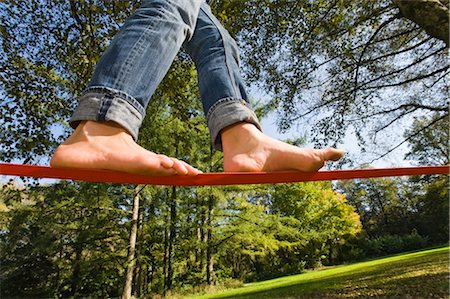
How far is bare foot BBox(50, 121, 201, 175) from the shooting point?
2.83ft

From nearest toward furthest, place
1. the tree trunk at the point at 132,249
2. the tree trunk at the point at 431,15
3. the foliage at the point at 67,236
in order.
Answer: the tree trunk at the point at 431,15
the tree trunk at the point at 132,249
the foliage at the point at 67,236

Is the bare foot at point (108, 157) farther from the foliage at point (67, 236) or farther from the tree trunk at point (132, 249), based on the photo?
the foliage at point (67, 236)

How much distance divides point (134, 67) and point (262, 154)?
0.48 meters

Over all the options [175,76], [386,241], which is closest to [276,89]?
[175,76]

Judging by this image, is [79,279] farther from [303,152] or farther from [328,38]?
[303,152]

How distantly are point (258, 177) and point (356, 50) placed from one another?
21.7ft

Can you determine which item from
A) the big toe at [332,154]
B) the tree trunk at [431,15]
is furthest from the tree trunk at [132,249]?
the big toe at [332,154]

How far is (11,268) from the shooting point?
37.4 feet

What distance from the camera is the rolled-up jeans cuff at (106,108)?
885 millimetres

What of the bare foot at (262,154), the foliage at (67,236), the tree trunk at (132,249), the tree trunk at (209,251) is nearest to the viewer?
the bare foot at (262,154)

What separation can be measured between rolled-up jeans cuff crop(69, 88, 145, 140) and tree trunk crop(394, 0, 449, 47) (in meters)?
4.50

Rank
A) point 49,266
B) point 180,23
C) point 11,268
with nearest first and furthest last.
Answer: point 180,23 < point 11,268 < point 49,266

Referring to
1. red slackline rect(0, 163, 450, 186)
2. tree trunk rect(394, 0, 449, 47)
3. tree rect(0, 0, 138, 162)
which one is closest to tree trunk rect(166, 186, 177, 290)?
tree rect(0, 0, 138, 162)

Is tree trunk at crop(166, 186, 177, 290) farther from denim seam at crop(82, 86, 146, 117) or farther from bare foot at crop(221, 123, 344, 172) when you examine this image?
denim seam at crop(82, 86, 146, 117)
